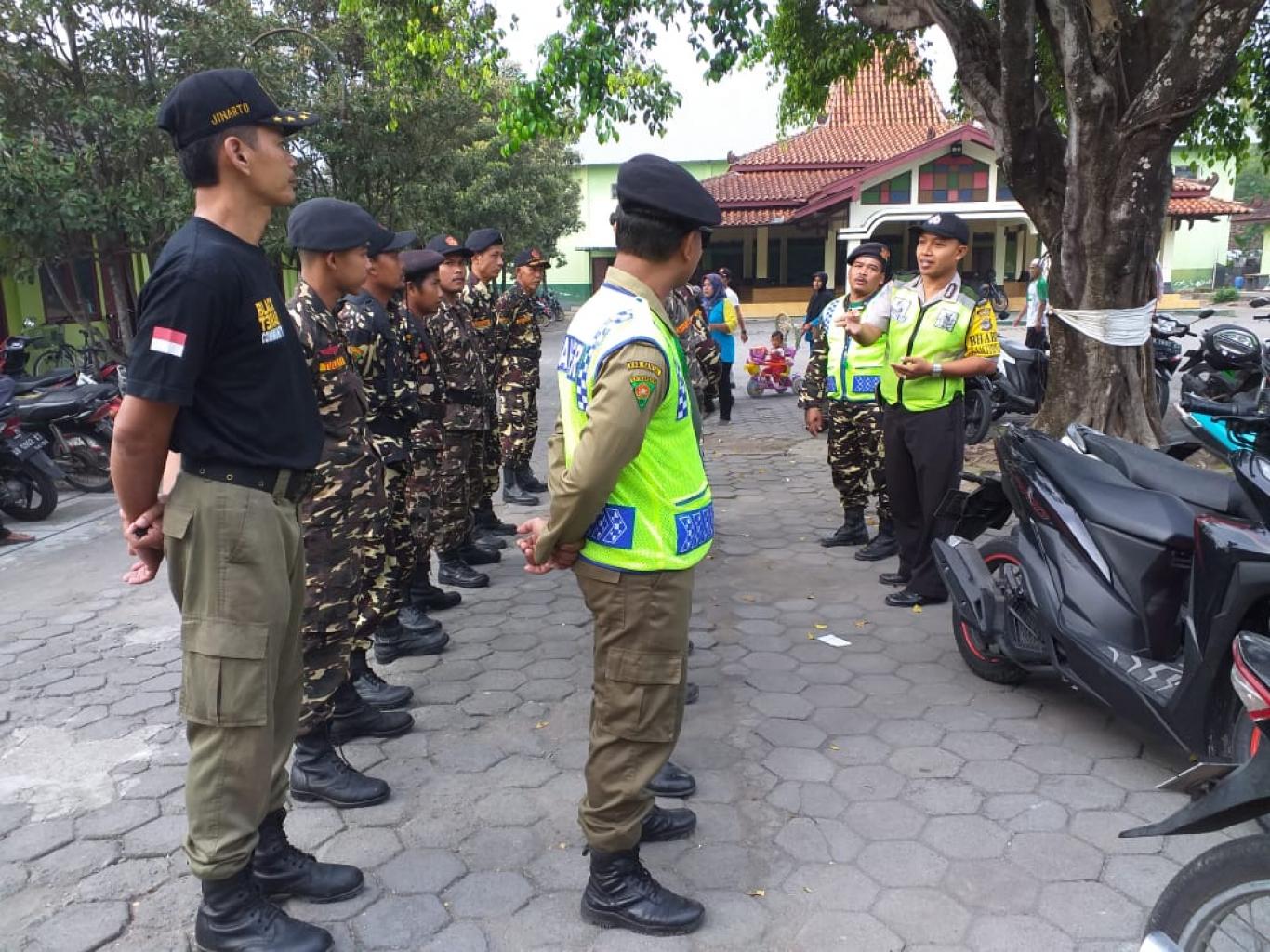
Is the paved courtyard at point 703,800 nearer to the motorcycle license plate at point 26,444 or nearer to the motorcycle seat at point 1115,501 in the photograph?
the motorcycle seat at point 1115,501

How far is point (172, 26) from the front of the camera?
10.1 m

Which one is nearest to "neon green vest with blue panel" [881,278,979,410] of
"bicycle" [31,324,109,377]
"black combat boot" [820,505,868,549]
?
"black combat boot" [820,505,868,549]

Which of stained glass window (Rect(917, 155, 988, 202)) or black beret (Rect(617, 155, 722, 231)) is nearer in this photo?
black beret (Rect(617, 155, 722, 231))

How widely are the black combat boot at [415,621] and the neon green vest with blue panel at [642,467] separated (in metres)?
2.34

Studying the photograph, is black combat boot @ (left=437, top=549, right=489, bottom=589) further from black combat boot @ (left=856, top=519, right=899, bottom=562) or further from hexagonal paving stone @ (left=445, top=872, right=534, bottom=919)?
hexagonal paving stone @ (left=445, top=872, right=534, bottom=919)

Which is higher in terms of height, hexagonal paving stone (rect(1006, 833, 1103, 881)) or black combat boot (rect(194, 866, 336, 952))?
black combat boot (rect(194, 866, 336, 952))

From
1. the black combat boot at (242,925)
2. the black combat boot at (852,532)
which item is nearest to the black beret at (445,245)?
the black combat boot at (852,532)

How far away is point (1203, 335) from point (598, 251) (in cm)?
3082

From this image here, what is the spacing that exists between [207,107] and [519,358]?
4.41m

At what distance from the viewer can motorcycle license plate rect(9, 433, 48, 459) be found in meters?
6.71

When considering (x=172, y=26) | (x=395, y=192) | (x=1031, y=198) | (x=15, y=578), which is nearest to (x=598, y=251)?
(x=395, y=192)

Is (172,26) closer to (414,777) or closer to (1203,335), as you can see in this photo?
(414,777)

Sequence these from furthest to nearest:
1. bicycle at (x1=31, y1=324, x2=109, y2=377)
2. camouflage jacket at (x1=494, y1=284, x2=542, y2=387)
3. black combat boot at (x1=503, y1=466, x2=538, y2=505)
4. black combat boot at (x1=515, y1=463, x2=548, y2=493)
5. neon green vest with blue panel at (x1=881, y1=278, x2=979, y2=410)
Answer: bicycle at (x1=31, y1=324, x2=109, y2=377)
black combat boot at (x1=515, y1=463, x2=548, y2=493)
black combat boot at (x1=503, y1=466, x2=538, y2=505)
camouflage jacket at (x1=494, y1=284, x2=542, y2=387)
neon green vest with blue panel at (x1=881, y1=278, x2=979, y2=410)

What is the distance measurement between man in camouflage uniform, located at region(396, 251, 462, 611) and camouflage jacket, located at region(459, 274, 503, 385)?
1056 mm
